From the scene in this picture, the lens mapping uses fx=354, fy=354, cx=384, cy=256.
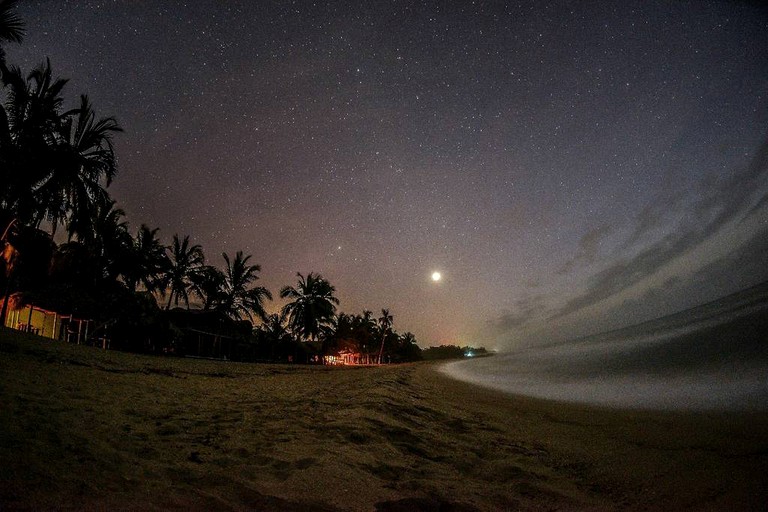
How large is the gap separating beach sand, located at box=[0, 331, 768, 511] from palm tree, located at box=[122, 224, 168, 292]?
2293cm

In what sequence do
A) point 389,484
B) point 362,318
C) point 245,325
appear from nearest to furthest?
point 389,484, point 245,325, point 362,318

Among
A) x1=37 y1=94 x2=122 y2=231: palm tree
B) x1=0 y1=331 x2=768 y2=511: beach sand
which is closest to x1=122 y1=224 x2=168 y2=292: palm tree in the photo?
x1=37 y1=94 x2=122 y2=231: palm tree

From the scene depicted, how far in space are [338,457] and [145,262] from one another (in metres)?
28.4

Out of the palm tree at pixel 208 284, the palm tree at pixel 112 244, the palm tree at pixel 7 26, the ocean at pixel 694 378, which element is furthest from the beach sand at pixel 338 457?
the palm tree at pixel 208 284

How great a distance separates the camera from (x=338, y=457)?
10.2 feet

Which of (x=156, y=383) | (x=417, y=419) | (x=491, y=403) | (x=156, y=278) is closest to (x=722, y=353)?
(x=491, y=403)

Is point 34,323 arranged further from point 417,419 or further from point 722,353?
point 722,353

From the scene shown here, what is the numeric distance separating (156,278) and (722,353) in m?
33.8

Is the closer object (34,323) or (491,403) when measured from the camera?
(491,403)

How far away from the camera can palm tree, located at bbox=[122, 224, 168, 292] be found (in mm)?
24734

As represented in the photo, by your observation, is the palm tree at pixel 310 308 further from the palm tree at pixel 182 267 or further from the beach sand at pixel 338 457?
the beach sand at pixel 338 457

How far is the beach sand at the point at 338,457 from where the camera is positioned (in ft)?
7.46

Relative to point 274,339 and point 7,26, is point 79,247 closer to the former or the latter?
point 7,26

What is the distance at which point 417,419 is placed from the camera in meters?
4.96
